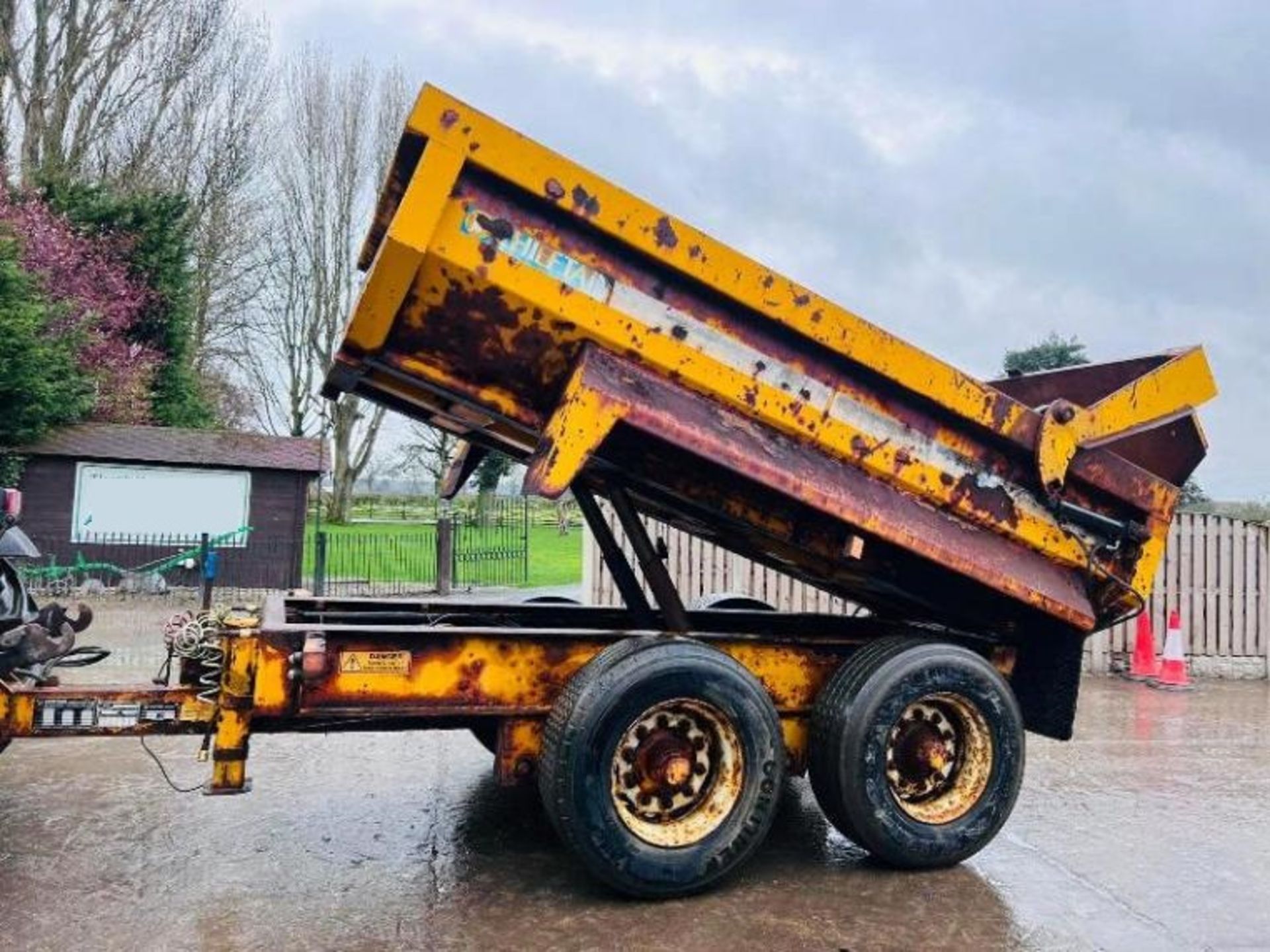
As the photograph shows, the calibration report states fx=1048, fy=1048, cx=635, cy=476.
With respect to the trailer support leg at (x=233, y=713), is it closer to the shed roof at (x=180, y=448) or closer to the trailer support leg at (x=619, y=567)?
the trailer support leg at (x=619, y=567)

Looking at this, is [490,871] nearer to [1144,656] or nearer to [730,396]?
[730,396]

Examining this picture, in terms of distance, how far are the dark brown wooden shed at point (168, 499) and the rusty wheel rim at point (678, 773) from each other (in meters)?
13.6

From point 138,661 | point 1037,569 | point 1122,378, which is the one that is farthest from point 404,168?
point 138,661

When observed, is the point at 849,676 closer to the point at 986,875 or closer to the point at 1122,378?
the point at 986,875

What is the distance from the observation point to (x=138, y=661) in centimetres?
915

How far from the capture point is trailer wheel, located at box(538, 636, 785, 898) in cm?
372

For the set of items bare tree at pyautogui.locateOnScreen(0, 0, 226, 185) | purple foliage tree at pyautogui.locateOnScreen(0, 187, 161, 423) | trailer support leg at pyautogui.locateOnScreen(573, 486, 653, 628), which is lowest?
trailer support leg at pyautogui.locateOnScreen(573, 486, 653, 628)

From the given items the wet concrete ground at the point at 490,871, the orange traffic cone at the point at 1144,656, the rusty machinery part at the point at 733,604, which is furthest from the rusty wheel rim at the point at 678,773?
the orange traffic cone at the point at 1144,656

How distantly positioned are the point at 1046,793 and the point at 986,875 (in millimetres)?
1557

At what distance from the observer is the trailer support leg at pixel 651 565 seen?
4578 millimetres

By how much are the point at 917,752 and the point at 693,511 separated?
142 cm

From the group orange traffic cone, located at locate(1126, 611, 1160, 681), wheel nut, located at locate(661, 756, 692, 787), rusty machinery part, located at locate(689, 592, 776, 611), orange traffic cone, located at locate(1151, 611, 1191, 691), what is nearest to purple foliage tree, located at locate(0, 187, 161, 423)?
rusty machinery part, located at locate(689, 592, 776, 611)

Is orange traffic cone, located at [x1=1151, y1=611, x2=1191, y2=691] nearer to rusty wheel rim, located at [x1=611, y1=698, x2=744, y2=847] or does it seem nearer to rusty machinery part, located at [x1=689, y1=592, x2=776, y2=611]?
rusty machinery part, located at [x1=689, y1=592, x2=776, y2=611]

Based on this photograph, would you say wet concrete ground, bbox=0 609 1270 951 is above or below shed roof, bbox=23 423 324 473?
below
